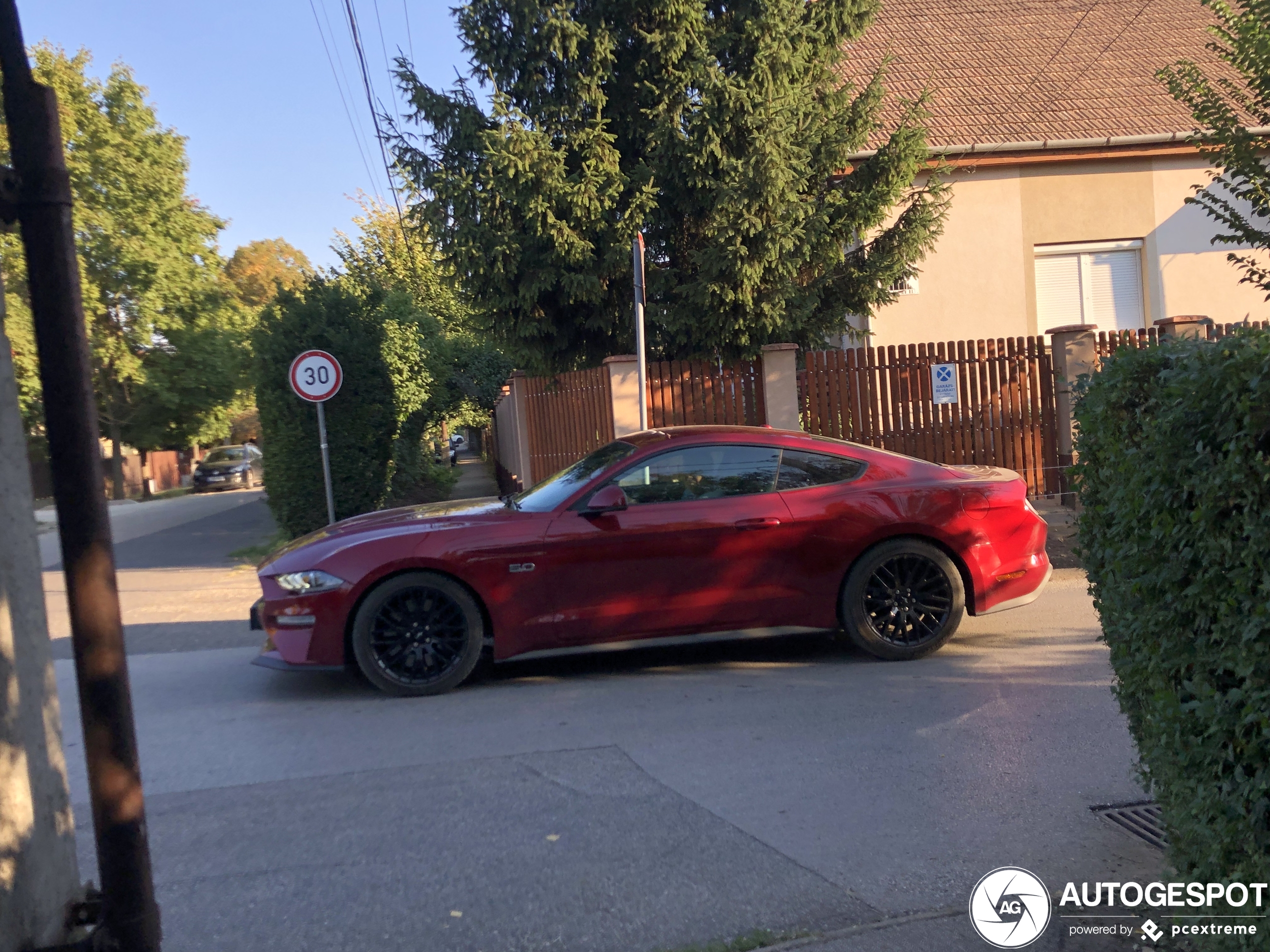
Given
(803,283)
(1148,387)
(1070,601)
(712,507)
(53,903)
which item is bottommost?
(1070,601)

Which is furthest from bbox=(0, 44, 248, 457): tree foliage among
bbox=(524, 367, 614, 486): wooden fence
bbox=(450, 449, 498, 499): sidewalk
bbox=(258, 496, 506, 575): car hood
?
bbox=(258, 496, 506, 575): car hood

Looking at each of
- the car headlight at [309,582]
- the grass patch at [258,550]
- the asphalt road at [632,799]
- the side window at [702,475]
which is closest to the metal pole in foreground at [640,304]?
the side window at [702,475]

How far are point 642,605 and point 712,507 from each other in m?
0.75

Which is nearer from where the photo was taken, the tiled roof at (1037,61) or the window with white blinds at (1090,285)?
the window with white blinds at (1090,285)

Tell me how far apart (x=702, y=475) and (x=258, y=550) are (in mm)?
10365

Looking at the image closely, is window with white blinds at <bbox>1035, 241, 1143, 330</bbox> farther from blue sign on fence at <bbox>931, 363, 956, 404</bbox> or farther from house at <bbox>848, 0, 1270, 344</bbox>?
blue sign on fence at <bbox>931, 363, 956, 404</bbox>

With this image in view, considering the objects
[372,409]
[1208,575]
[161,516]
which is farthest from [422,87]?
[161,516]

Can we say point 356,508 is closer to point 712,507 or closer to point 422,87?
point 422,87

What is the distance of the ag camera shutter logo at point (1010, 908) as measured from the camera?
3.31m

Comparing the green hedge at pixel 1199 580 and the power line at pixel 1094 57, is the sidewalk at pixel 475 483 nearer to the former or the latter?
the power line at pixel 1094 57

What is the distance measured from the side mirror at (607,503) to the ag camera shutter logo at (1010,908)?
3360 millimetres

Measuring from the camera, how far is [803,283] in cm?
1304

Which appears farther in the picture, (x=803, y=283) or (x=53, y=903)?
(x=803, y=283)

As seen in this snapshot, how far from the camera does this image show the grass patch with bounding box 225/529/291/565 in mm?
14641
